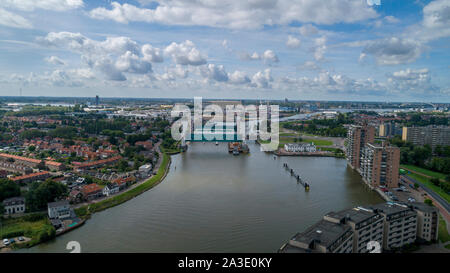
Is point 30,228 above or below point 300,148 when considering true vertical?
below

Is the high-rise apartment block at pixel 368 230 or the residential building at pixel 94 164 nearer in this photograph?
the high-rise apartment block at pixel 368 230

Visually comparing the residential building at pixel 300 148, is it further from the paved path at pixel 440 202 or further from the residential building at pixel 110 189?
the residential building at pixel 110 189

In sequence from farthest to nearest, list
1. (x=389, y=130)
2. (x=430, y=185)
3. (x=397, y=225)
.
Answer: (x=389, y=130) < (x=430, y=185) < (x=397, y=225)

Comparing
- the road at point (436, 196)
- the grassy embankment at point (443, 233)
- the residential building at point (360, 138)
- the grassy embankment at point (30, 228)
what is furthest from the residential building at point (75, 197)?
the residential building at point (360, 138)

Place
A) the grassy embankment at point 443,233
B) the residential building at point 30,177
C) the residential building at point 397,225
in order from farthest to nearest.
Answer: the residential building at point 30,177, the grassy embankment at point 443,233, the residential building at point 397,225

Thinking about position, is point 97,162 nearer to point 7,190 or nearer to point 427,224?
point 7,190

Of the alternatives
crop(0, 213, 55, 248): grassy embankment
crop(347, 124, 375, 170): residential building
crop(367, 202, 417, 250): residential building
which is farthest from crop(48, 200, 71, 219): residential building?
crop(347, 124, 375, 170): residential building

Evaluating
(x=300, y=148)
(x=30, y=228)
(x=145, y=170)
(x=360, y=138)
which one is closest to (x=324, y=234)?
(x=30, y=228)
